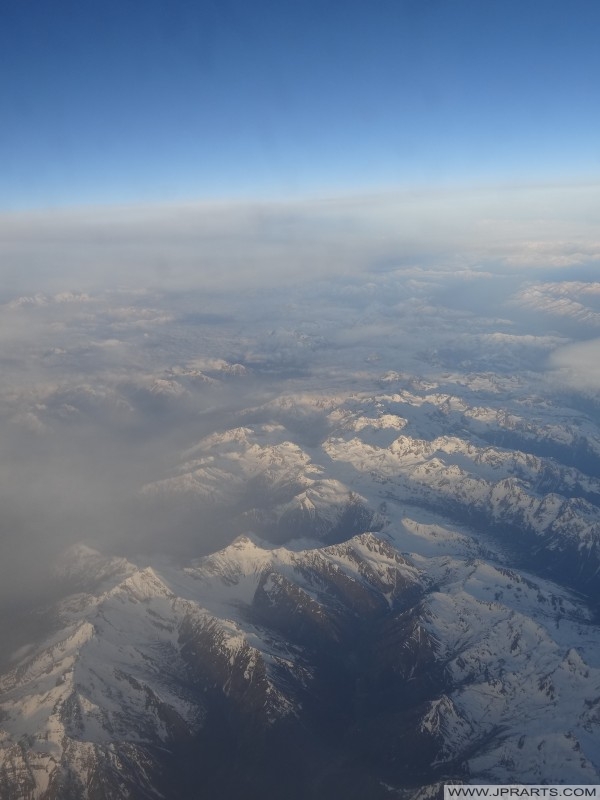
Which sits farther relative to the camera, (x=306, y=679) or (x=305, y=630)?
(x=305, y=630)

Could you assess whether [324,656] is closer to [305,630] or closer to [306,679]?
[305,630]

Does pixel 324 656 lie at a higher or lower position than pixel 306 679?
lower

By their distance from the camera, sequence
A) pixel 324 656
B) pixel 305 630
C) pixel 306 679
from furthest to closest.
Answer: pixel 305 630
pixel 324 656
pixel 306 679

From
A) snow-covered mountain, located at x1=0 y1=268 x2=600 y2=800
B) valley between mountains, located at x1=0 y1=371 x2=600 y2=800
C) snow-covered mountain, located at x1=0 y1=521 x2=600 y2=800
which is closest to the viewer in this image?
snow-covered mountain, located at x1=0 y1=521 x2=600 y2=800

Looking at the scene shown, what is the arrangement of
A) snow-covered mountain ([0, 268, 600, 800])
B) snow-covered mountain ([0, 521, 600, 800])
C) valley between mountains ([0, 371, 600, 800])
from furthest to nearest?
snow-covered mountain ([0, 268, 600, 800])
valley between mountains ([0, 371, 600, 800])
snow-covered mountain ([0, 521, 600, 800])

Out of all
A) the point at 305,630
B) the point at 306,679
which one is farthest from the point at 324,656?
the point at 306,679

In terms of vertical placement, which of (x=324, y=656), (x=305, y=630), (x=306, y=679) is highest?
(x=306, y=679)

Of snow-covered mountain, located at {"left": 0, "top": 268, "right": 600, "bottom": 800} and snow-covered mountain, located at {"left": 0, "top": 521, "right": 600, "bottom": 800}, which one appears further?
snow-covered mountain, located at {"left": 0, "top": 268, "right": 600, "bottom": 800}

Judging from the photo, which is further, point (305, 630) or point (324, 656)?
point (305, 630)

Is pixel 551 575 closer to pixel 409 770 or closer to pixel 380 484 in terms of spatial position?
pixel 380 484

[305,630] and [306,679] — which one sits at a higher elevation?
[306,679]

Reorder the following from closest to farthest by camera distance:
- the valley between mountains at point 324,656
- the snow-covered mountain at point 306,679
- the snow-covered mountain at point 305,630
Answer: the snow-covered mountain at point 306,679, the valley between mountains at point 324,656, the snow-covered mountain at point 305,630

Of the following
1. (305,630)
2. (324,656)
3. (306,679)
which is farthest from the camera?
(305,630)
